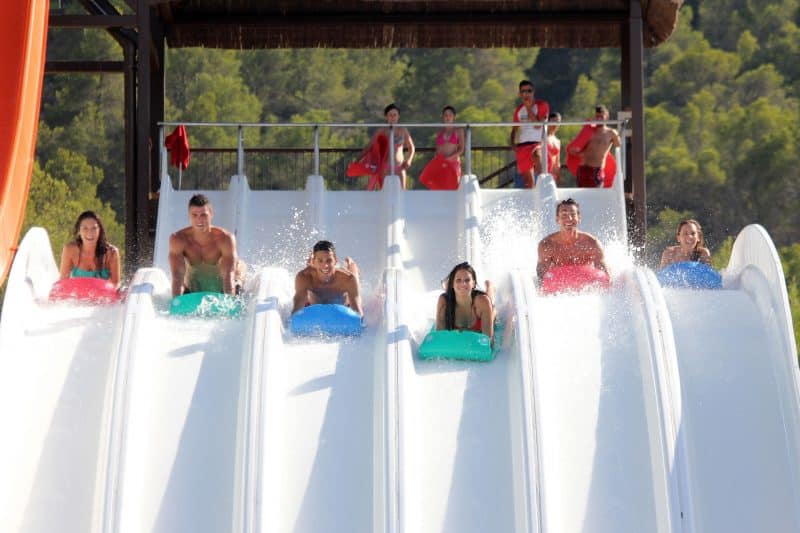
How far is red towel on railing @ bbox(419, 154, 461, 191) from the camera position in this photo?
15.5 meters

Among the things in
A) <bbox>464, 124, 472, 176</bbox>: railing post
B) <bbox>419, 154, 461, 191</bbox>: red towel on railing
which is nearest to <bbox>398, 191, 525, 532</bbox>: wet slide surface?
<bbox>464, 124, 472, 176</bbox>: railing post

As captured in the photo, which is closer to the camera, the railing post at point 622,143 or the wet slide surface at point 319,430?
the wet slide surface at point 319,430

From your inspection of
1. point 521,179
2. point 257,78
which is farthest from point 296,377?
point 257,78

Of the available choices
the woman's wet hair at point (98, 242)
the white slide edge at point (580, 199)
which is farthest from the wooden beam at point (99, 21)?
the woman's wet hair at point (98, 242)

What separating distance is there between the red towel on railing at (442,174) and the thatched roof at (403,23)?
1.83 meters

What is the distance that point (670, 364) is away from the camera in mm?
9539

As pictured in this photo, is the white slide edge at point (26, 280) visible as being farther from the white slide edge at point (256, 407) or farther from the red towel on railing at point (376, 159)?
the red towel on railing at point (376, 159)

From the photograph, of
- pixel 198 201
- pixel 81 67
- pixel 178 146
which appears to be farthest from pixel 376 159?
pixel 198 201

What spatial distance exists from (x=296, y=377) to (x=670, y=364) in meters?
2.04

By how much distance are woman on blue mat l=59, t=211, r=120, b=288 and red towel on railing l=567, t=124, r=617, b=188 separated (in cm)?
537

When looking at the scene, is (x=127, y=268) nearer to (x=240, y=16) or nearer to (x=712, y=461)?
(x=240, y=16)

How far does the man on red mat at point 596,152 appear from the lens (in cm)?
1500

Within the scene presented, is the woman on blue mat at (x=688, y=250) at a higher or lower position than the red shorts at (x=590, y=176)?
lower

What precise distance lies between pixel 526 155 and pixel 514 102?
102 feet
